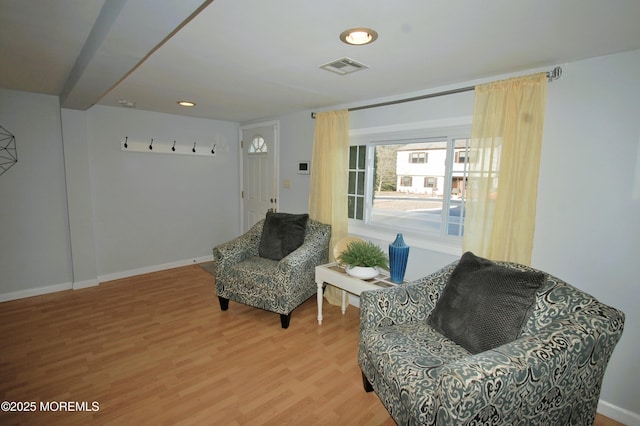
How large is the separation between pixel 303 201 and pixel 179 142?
1.99 meters

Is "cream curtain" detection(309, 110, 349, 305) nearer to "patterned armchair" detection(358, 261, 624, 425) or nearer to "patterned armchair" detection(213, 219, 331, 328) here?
"patterned armchair" detection(213, 219, 331, 328)

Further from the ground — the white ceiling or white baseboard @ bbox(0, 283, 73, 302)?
the white ceiling

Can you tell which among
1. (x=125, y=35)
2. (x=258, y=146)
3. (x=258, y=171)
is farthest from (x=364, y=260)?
(x=258, y=146)

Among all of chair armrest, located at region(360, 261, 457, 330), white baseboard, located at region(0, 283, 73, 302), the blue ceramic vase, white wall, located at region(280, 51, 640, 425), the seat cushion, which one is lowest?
white baseboard, located at region(0, 283, 73, 302)

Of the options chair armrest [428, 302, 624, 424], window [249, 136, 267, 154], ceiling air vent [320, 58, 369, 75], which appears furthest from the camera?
window [249, 136, 267, 154]

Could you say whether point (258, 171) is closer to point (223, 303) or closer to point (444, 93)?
point (223, 303)

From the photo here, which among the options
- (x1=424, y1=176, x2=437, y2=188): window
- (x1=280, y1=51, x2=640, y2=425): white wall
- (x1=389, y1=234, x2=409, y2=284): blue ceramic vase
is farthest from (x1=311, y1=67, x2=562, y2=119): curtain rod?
(x1=389, y1=234, x2=409, y2=284): blue ceramic vase

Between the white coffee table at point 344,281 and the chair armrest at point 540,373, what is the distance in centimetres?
115

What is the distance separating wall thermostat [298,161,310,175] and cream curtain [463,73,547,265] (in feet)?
6.44

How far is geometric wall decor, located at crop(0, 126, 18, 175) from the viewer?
314cm

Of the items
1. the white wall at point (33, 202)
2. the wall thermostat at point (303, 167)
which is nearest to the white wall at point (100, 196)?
the white wall at point (33, 202)

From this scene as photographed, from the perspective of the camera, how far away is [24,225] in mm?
3324

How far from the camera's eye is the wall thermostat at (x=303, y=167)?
3762 mm

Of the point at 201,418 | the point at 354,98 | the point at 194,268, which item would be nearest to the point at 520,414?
the point at 201,418
